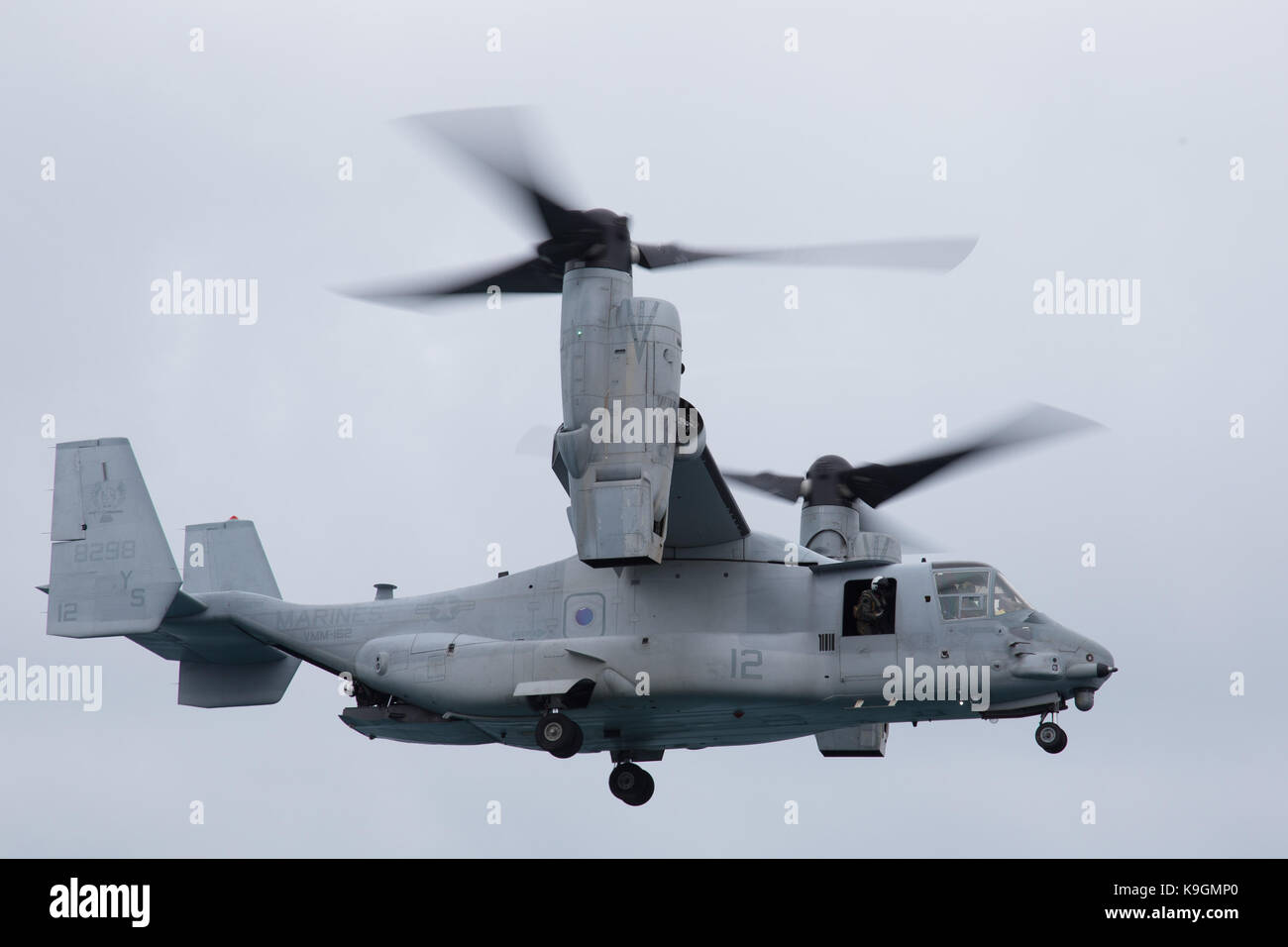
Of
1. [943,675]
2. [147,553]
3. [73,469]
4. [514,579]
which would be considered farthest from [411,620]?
[943,675]

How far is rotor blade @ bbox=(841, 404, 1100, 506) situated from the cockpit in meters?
2.33

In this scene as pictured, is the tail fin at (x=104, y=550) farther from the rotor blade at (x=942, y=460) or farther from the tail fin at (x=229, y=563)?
the rotor blade at (x=942, y=460)

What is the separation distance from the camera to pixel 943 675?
1909 cm

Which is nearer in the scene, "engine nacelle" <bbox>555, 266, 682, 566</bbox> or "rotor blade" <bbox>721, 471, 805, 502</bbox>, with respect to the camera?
"engine nacelle" <bbox>555, 266, 682, 566</bbox>

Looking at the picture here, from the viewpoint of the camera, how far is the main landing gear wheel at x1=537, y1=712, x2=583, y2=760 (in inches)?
765

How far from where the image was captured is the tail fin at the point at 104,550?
69.1 ft

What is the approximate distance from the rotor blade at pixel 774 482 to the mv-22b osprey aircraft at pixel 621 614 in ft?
8.41

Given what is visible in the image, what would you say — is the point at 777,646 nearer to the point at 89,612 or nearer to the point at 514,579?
the point at 514,579

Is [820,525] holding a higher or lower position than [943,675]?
higher

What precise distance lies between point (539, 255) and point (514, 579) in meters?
4.10

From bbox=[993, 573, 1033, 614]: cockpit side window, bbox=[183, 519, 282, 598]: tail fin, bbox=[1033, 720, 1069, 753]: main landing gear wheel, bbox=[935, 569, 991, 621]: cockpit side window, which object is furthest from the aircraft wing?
bbox=[183, 519, 282, 598]: tail fin

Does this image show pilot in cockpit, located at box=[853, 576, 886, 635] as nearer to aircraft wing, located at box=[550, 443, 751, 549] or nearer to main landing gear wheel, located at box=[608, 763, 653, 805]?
aircraft wing, located at box=[550, 443, 751, 549]

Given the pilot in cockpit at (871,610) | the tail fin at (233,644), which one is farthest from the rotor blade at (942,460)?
the tail fin at (233,644)
